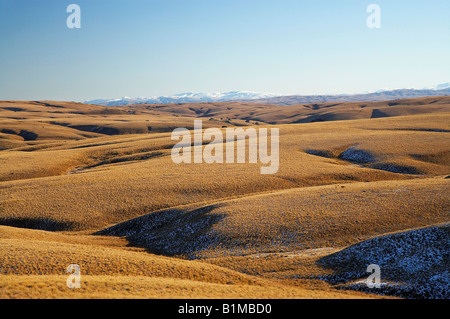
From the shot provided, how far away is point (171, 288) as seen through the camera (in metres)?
18.7

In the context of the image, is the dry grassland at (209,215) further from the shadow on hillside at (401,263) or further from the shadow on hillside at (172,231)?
the shadow on hillside at (401,263)

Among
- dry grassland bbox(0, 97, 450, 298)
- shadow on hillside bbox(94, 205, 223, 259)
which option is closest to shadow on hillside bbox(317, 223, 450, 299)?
dry grassland bbox(0, 97, 450, 298)

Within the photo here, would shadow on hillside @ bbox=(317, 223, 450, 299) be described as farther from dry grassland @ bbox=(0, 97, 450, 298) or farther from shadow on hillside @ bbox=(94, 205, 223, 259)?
shadow on hillside @ bbox=(94, 205, 223, 259)

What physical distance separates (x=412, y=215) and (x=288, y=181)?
19012 millimetres

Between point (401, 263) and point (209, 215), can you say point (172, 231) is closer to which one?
point (209, 215)

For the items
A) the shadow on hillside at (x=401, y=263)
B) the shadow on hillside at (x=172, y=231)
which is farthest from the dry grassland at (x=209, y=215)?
the shadow on hillside at (x=401, y=263)

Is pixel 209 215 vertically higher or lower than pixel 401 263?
higher

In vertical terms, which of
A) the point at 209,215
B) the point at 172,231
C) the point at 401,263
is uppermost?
the point at 209,215

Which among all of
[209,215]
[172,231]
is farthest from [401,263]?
[172,231]

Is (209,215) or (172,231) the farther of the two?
(209,215)
